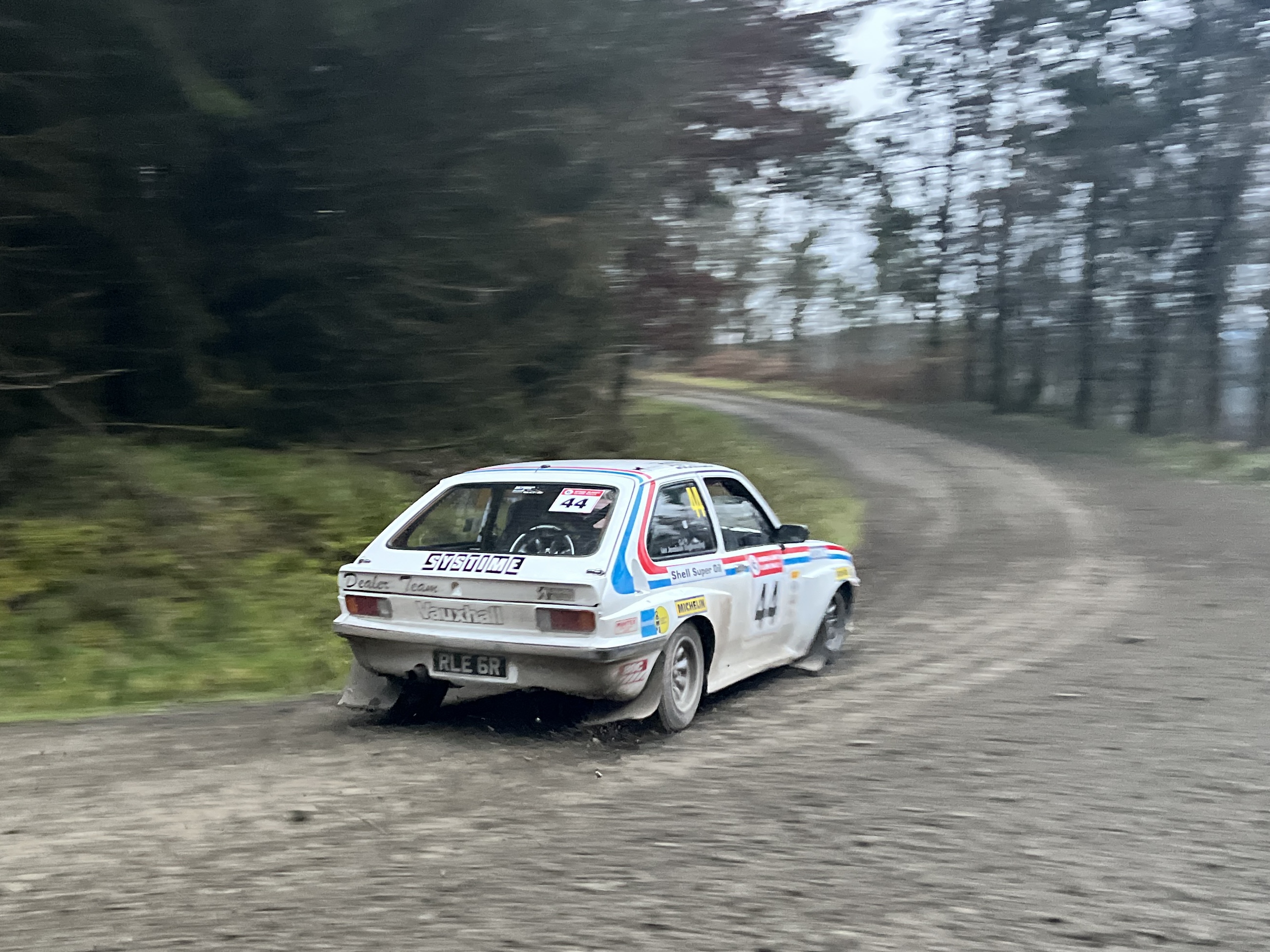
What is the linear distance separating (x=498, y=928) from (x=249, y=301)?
10317mm

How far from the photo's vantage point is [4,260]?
34.6ft

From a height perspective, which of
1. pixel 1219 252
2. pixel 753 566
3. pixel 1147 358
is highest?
pixel 1219 252

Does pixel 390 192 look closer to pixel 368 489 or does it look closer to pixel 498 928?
pixel 368 489

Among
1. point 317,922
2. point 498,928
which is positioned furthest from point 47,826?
point 498,928

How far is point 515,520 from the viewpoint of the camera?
23.2 feet

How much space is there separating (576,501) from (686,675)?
1233mm

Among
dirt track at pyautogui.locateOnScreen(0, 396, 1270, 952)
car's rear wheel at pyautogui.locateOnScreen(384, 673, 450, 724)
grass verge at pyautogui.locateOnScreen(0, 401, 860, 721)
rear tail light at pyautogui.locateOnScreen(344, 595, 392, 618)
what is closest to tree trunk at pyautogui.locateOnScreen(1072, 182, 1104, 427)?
grass verge at pyautogui.locateOnScreen(0, 401, 860, 721)

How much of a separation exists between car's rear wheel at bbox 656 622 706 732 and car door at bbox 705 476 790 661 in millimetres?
501

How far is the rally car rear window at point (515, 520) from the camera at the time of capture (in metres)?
6.81

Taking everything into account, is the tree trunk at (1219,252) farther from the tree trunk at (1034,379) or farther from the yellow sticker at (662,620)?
the yellow sticker at (662,620)

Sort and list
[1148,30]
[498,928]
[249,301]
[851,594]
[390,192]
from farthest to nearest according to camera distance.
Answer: [1148,30] < [249,301] < [390,192] < [851,594] < [498,928]

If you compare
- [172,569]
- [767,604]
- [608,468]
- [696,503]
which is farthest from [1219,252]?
[172,569]

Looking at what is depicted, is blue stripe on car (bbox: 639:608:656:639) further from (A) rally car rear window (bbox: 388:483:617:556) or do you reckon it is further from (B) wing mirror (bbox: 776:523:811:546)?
(B) wing mirror (bbox: 776:523:811:546)

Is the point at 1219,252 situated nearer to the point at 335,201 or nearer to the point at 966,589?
the point at 966,589
